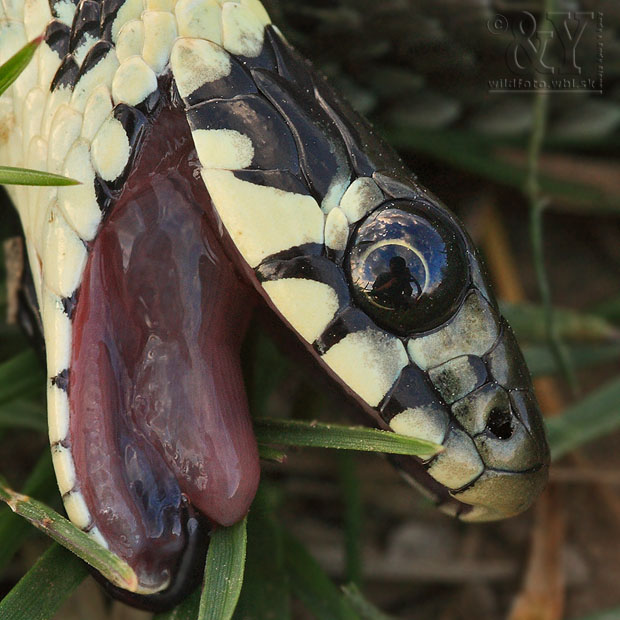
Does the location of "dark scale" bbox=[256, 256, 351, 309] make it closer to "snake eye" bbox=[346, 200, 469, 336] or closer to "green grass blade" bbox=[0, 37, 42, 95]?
"snake eye" bbox=[346, 200, 469, 336]

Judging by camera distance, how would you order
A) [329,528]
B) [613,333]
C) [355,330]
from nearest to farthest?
[355,330] < [329,528] < [613,333]

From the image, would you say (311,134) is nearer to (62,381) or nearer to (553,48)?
(62,381)

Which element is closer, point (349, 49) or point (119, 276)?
point (119, 276)

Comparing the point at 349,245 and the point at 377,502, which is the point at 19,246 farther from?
the point at 377,502

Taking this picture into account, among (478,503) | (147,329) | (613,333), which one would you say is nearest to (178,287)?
(147,329)

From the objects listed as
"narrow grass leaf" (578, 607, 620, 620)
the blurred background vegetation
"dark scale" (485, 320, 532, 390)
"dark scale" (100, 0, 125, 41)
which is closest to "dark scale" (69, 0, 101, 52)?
"dark scale" (100, 0, 125, 41)

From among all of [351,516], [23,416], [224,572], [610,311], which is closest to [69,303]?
[224,572]

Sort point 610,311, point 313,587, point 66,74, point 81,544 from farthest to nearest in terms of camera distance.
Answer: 1. point 610,311
2. point 313,587
3. point 66,74
4. point 81,544

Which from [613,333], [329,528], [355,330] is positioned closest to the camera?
[355,330]
